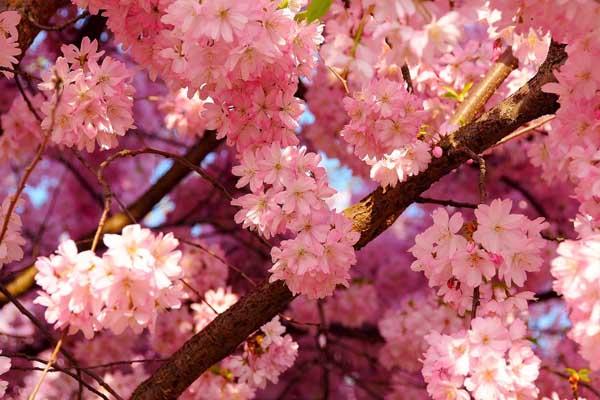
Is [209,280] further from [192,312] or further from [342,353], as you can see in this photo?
[342,353]

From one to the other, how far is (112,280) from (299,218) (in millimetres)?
475

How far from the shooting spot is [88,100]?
1.89 meters

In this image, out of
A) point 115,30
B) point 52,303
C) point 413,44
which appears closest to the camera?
point 413,44

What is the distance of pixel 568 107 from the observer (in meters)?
1.72

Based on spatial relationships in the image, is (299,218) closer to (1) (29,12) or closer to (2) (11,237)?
(2) (11,237)

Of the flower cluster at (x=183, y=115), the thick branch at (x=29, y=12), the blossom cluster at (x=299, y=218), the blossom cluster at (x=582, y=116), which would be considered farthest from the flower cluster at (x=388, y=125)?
the flower cluster at (x=183, y=115)

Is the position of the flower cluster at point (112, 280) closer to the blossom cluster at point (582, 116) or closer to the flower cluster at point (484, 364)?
the flower cluster at point (484, 364)

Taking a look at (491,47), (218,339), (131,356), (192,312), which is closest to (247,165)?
(218,339)

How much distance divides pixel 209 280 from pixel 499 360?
2.17 meters

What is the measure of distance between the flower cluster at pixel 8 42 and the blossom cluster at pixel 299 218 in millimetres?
664

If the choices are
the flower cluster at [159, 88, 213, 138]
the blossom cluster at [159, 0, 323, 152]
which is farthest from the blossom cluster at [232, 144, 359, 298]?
the flower cluster at [159, 88, 213, 138]

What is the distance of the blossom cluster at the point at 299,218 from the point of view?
1727 millimetres

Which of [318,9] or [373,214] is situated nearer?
[318,9]

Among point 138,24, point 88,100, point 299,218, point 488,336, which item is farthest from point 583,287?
point 138,24
